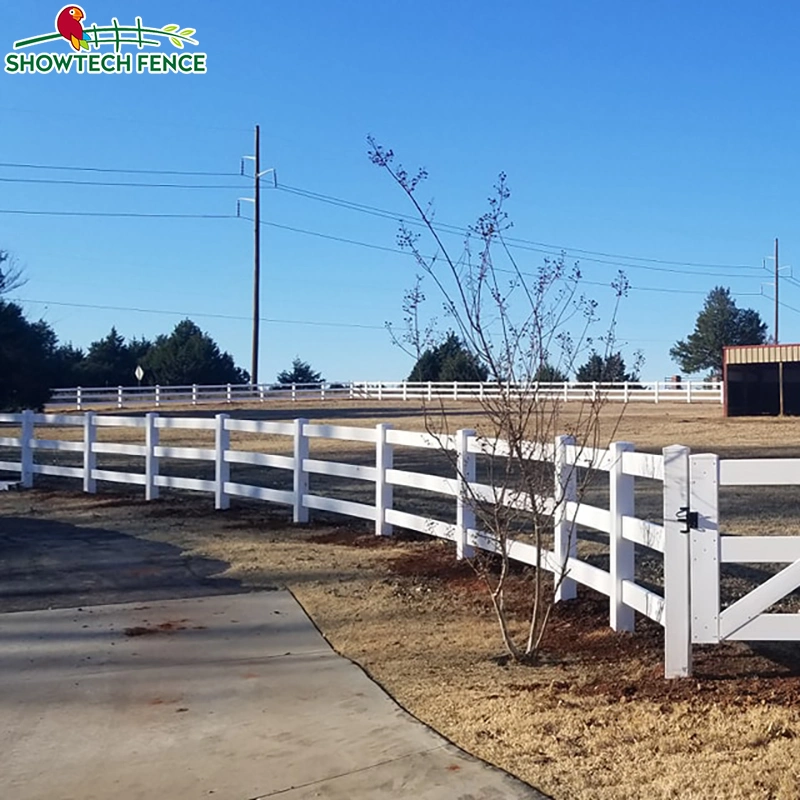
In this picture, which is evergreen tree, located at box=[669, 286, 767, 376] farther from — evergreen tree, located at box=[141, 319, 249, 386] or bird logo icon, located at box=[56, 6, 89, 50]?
bird logo icon, located at box=[56, 6, 89, 50]

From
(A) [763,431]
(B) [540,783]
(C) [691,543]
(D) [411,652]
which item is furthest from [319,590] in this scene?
(A) [763,431]

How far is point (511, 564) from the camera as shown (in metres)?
10.6

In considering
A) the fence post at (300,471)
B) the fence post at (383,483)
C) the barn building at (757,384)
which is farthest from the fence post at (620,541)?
the barn building at (757,384)

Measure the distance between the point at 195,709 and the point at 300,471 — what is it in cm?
792

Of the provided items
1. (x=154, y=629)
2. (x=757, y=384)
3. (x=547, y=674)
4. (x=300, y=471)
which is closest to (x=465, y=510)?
(x=154, y=629)

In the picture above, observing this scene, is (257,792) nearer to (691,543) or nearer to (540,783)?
(540,783)

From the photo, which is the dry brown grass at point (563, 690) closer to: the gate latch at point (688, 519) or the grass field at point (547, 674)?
the grass field at point (547, 674)

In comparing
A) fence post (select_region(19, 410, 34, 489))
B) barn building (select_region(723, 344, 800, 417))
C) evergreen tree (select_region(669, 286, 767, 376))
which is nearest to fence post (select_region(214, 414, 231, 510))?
fence post (select_region(19, 410, 34, 489))

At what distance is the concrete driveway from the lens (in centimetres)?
484

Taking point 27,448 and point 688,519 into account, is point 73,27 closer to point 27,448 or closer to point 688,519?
point 27,448

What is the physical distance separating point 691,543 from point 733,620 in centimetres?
49

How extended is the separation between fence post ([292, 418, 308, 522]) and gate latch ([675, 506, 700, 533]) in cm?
820

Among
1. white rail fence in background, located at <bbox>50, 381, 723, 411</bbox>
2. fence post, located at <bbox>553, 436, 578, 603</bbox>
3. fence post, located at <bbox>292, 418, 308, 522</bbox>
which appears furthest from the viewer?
white rail fence in background, located at <bbox>50, 381, 723, 411</bbox>

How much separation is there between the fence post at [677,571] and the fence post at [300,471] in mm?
8116
